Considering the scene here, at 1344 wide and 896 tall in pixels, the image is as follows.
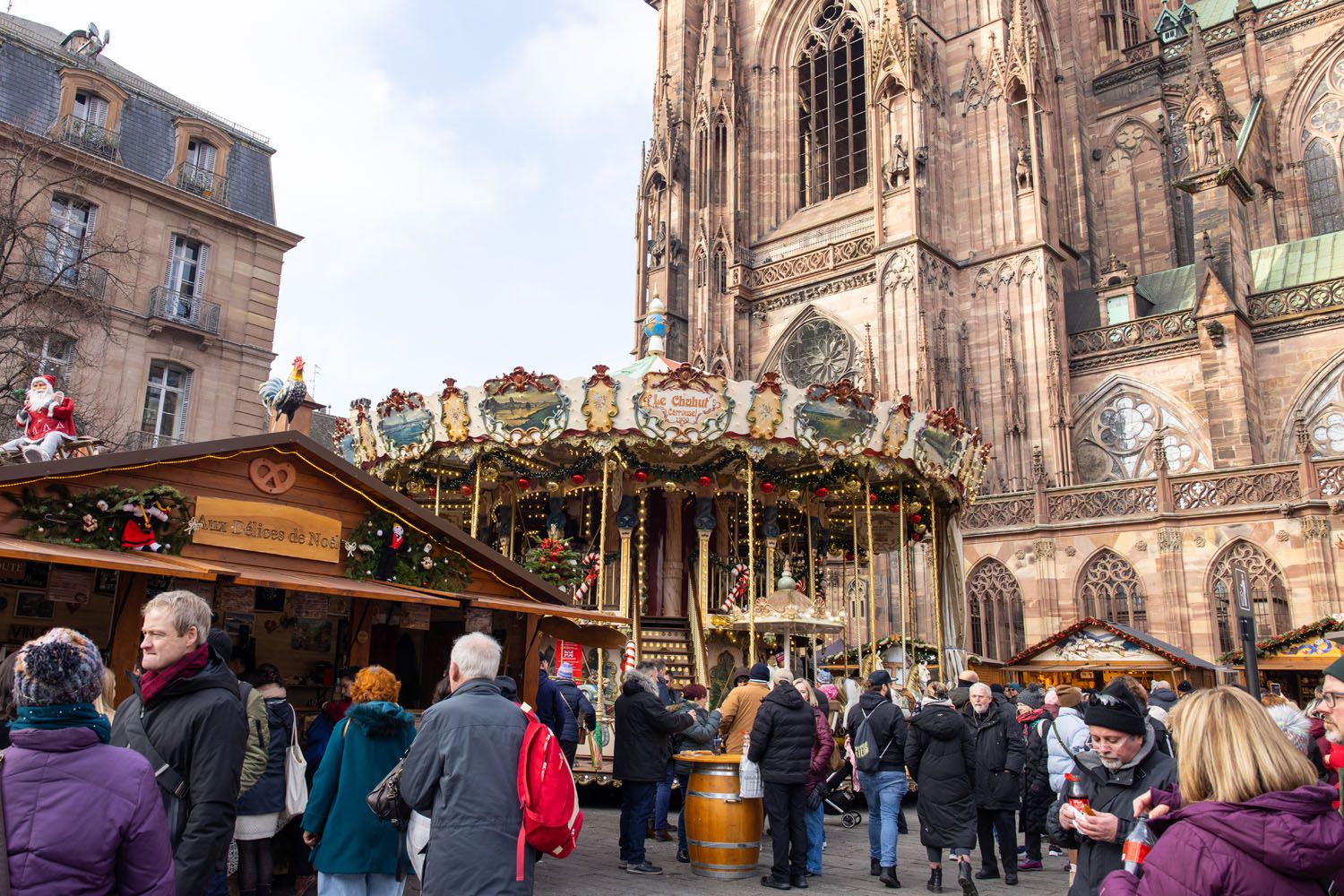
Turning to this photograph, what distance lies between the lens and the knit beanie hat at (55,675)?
8.68ft

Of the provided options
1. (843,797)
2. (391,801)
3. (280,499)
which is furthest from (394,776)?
(843,797)

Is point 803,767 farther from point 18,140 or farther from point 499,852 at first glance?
point 18,140

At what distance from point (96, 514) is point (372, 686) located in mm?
3532

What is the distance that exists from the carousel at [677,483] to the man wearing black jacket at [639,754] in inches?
110

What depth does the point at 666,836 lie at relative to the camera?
9867 millimetres

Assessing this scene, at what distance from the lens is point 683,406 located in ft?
43.9

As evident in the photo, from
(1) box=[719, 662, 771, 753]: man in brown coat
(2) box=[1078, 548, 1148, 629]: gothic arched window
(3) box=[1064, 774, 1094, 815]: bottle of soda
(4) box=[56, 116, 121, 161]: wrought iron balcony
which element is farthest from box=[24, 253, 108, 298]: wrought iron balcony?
(2) box=[1078, 548, 1148, 629]: gothic arched window

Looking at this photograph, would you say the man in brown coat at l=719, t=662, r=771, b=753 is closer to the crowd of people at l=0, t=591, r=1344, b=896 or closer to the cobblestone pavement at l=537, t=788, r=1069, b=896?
the cobblestone pavement at l=537, t=788, r=1069, b=896

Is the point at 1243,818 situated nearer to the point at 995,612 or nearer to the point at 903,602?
the point at 903,602

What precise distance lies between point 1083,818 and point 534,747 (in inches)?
80.4

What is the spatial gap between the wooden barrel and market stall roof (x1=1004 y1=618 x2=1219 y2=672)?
12.1m

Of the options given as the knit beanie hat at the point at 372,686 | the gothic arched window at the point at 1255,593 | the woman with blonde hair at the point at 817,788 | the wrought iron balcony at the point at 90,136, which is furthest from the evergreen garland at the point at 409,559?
the wrought iron balcony at the point at 90,136

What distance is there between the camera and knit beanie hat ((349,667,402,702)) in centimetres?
493

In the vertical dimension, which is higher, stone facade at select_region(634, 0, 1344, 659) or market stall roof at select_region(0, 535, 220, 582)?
stone facade at select_region(634, 0, 1344, 659)
